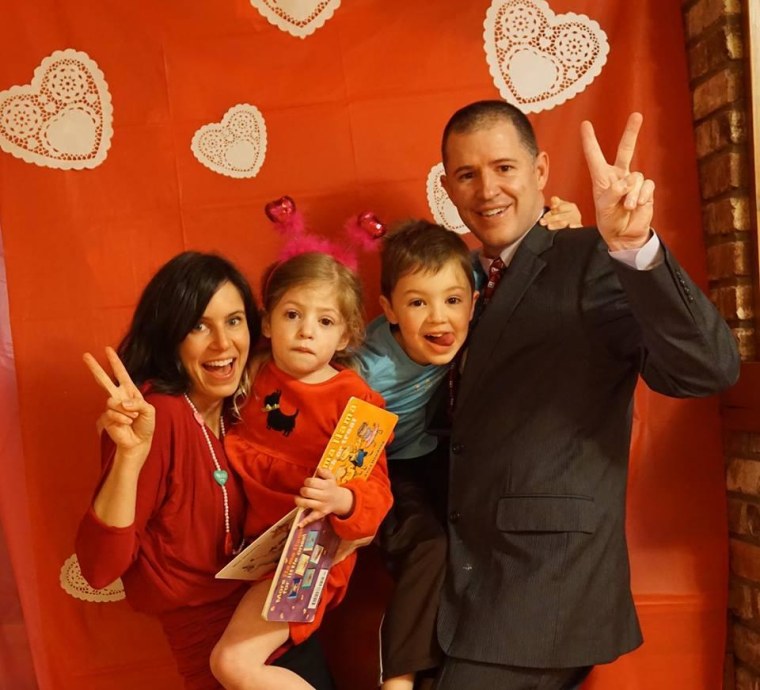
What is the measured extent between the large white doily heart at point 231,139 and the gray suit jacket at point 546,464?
88 cm

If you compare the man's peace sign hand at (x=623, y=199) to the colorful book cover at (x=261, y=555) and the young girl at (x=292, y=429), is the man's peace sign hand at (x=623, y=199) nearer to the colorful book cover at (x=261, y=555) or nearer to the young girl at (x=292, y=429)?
the young girl at (x=292, y=429)

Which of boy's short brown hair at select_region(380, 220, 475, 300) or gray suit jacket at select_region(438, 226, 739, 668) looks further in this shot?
boy's short brown hair at select_region(380, 220, 475, 300)

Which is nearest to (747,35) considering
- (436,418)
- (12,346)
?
(436,418)

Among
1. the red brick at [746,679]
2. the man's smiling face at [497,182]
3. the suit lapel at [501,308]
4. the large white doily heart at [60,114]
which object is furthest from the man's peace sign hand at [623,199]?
the large white doily heart at [60,114]

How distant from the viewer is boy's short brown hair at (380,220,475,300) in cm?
161

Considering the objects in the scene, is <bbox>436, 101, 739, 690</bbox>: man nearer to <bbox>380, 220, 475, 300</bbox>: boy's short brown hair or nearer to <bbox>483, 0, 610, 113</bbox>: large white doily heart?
<bbox>380, 220, 475, 300</bbox>: boy's short brown hair

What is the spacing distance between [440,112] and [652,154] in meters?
0.60

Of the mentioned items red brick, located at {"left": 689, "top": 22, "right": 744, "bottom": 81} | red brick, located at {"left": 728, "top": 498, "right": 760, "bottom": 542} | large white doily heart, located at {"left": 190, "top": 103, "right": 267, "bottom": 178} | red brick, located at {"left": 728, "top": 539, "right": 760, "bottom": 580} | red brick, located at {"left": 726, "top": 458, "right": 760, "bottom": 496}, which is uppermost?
red brick, located at {"left": 689, "top": 22, "right": 744, "bottom": 81}

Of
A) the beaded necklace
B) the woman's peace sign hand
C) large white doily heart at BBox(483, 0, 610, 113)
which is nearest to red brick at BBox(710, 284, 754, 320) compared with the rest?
large white doily heart at BBox(483, 0, 610, 113)

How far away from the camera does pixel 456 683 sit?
1.49 meters

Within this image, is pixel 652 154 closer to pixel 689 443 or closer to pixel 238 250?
pixel 689 443

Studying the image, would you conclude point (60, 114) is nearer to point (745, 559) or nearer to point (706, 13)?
point (706, 13)

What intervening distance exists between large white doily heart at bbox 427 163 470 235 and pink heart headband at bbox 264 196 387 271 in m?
0.27

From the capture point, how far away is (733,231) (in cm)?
181
